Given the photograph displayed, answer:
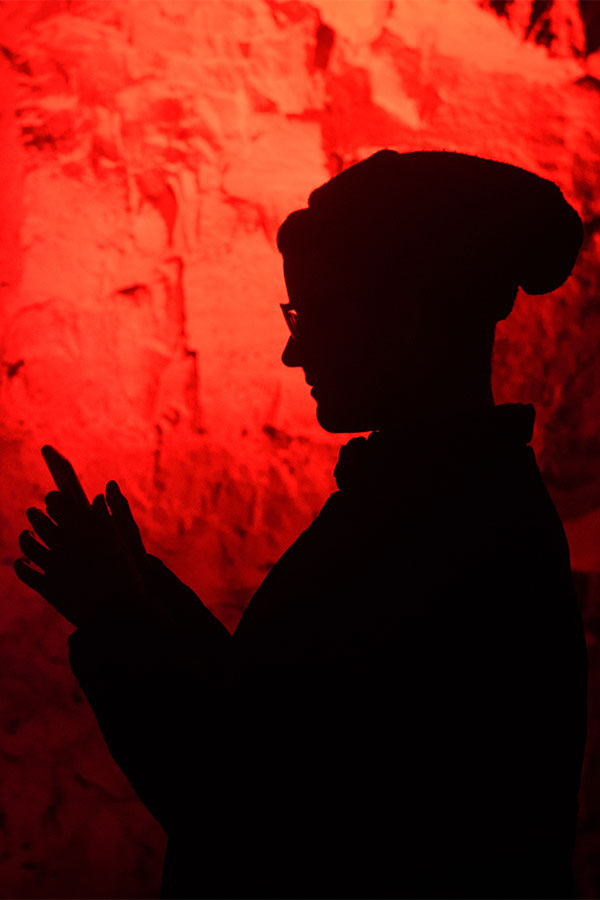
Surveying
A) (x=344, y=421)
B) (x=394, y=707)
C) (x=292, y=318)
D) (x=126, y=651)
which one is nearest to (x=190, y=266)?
(x=292, y=318)

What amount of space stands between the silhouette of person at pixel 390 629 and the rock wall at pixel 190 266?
66cm

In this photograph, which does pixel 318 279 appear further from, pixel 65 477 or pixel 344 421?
pixel 65 477

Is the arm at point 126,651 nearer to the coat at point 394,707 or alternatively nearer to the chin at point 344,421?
the coat at point 394,707

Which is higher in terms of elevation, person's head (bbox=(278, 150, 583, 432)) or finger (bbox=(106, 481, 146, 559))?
person's head (bbox=(278, 150, 583, 432))

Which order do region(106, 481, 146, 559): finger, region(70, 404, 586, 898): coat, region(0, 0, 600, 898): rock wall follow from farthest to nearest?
region(0, 0, 600, 898): rock wall < region(106, 481, 146, 559): finger < region(70, 404, 586, 898): coat

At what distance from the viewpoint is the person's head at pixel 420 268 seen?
29.7 inches

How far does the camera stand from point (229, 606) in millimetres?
1525

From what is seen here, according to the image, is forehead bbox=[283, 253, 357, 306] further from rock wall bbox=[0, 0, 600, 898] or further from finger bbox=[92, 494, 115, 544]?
rock wall bbox=[0, 0, 600, 898]

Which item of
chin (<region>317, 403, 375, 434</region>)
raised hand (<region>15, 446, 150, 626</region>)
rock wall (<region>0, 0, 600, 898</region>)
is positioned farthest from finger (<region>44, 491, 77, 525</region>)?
rock wall (<region>0, 0, 600, 898</region>)

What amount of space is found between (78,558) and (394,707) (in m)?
0.39

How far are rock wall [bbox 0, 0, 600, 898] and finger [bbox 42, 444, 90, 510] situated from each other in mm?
669

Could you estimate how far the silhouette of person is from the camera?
26.9 inches

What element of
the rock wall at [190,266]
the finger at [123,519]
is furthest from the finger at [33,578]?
the rock wall at [190,266]

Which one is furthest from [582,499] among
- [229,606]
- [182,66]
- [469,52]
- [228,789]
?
[182,66]
